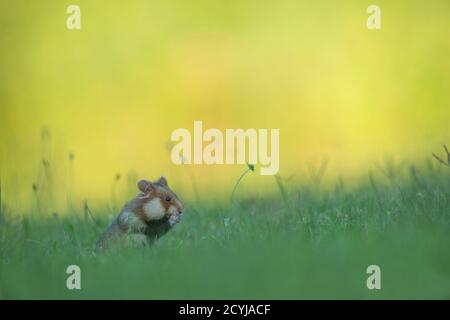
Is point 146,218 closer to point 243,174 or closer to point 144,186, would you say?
point 144,186

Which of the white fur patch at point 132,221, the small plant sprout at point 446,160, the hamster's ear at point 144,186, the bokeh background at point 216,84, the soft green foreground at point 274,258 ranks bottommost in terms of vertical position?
the soft green foreground at point 274,258

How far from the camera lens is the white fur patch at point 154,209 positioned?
5.46m

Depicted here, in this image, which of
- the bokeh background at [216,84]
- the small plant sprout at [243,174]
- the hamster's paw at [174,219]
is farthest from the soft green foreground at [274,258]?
the bokeh background at [216,84]

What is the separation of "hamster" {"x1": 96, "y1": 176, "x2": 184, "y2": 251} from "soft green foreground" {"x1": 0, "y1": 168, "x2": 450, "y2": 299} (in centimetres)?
11

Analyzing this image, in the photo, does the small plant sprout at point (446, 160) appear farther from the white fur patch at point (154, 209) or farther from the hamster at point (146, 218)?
the white fur patch at point (154, 209)

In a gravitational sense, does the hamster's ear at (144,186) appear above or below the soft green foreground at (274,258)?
above

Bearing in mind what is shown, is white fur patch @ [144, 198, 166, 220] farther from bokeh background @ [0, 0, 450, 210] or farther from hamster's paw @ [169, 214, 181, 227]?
bokeh background @ [0, 0, 450, 210]

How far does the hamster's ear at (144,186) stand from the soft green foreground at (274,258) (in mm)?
344

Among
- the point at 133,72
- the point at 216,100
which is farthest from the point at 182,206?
Result: the point at 133,72

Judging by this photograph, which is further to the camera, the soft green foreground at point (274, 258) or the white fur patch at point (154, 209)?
the white fur patch at point (154, 209)

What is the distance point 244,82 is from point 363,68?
2.88 feet

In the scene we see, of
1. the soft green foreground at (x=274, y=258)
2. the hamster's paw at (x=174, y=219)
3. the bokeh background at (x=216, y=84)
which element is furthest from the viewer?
the bokeh background at (x=216, y=84)

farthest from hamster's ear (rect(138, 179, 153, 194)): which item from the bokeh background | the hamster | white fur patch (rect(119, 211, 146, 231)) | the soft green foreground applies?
the bokeh background

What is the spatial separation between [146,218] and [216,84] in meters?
1.22
